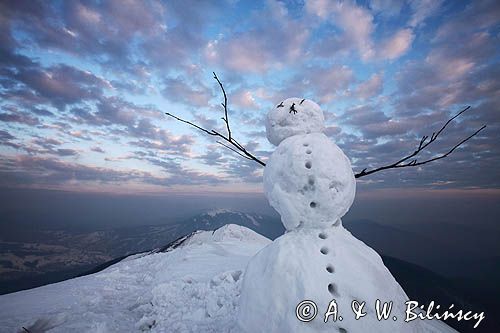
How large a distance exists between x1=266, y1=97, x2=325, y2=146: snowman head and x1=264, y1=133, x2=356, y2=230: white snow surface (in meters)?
0.61

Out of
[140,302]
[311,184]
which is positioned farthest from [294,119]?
[140,302]

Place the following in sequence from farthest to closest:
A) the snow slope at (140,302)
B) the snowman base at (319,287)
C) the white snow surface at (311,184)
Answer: the snow slope at (140,302) → the white snow surface at (311,184) → the snowman base at (319,287)

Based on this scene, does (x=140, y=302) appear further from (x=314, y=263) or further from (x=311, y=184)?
(x=311, y=184)

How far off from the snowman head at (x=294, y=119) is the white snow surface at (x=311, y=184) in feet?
2.01

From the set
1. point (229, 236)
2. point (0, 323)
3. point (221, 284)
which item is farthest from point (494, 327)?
point (0, 323)

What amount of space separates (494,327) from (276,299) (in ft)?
424

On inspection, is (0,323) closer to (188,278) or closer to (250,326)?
(188,278)

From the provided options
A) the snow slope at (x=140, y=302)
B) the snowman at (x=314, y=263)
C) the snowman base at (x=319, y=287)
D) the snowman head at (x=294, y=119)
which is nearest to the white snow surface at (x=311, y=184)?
the snowman at (x=314, y=263)

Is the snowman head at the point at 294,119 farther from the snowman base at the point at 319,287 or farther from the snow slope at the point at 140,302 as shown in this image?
the snow slope at the point at 140,302

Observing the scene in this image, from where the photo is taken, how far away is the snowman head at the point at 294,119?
5.00 metres

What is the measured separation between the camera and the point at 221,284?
8.92m

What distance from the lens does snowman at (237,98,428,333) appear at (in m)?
3.54

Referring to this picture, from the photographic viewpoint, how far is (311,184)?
4.16 m

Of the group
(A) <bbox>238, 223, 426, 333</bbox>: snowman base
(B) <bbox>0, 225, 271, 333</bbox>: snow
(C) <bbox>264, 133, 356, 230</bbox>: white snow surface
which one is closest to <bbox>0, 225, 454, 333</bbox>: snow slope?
(B) <bbox>0, 225, 271, 333</bbox>: snow
